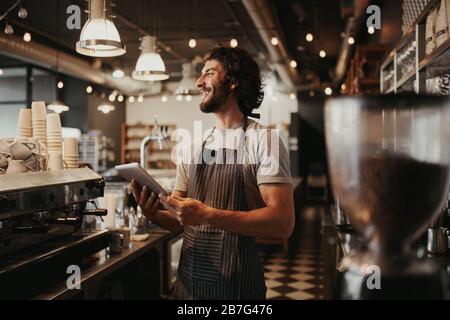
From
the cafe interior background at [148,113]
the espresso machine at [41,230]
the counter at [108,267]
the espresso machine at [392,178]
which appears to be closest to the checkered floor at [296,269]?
the cafe interior background at [148,113]

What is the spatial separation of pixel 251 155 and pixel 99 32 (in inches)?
50.1

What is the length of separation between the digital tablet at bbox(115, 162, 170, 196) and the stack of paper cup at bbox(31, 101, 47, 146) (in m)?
0.91

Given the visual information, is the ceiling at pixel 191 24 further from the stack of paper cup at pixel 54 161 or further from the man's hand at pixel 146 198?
the man's hand at pixel 146 198

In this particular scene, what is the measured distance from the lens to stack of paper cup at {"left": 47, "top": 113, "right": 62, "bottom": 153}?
2.27 meters

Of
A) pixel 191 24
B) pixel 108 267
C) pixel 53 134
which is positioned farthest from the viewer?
pixel 191 24

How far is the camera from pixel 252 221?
1521 millimetres

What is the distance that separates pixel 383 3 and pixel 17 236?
5271mm

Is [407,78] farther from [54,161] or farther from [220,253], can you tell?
[54,161]

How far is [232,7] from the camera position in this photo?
6.04 metres

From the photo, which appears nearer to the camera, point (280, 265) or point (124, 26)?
point (280, 265)

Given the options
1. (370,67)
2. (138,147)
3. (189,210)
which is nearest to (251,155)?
(189,210)

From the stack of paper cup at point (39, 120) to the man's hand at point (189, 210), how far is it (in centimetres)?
109
